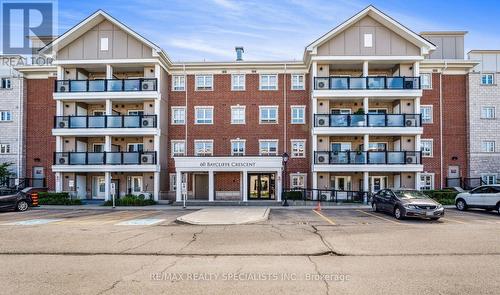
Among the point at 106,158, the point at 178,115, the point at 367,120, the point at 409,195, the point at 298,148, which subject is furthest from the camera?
the point at 178,115

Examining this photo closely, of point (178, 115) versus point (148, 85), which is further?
point (178, 115)

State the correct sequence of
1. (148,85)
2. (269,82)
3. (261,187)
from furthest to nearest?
1. (269,82)
2. (261,187)
3. (148,85)

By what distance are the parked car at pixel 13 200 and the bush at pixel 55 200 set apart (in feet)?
12.5

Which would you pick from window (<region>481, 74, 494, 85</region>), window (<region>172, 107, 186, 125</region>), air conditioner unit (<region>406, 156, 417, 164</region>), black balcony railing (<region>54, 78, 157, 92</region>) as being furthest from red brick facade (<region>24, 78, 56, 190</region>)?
window (<region>481, 74, 494, 85</region>)

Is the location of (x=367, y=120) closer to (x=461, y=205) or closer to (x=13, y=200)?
(x=461, y=205)

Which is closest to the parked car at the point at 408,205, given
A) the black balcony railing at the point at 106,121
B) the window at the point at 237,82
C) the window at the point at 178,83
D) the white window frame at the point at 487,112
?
the window at the point at 237,82

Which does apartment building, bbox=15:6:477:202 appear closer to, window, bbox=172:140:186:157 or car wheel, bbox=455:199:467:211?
window, bbox=172:140:186:157

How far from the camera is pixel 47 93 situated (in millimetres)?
33969

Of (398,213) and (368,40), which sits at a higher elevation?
(368,40)

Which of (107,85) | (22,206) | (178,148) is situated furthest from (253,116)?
(22,206)

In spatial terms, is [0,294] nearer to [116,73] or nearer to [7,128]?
[116,73]

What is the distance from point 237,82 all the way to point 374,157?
12963 mm

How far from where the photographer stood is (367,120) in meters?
29.0

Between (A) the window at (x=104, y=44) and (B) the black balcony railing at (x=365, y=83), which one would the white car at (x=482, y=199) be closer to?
(B) the black balcony railing at (x=365, y=83)
